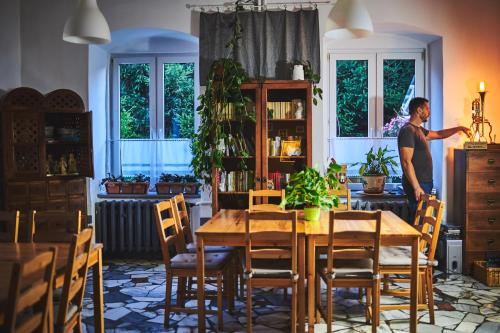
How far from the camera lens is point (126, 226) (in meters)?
6.80

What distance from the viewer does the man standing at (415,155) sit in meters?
5.84

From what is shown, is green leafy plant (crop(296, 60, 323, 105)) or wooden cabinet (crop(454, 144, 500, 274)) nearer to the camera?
wooden cabinet (crop(454, 144, 500, 274))

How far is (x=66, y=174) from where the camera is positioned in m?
6.30

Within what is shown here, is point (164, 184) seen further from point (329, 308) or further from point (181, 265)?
point (329, 308)

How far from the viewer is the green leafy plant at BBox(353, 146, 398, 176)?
6.64 meters

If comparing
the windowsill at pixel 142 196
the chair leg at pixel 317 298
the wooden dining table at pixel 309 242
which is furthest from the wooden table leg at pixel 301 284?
the windowsill at pixel 142 196

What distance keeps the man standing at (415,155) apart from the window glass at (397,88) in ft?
3.08

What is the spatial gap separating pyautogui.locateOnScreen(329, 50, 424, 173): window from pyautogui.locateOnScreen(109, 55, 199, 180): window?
6.32ft

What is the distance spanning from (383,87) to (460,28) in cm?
117

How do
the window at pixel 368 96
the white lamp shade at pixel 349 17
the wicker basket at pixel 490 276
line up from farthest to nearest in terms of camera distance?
the window at pixel 368 96, the wicker basket at pixel 490 276, the white lamp shade at pixel 349 17

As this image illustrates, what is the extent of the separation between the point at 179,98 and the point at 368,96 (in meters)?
2.52

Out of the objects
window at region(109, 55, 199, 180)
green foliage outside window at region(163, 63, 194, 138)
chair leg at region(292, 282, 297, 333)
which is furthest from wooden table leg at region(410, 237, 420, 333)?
green foliage outside window at region(163, 63, 194, 138)

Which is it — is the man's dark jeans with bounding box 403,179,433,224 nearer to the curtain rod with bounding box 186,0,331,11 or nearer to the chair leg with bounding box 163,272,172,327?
the curtain rod with bounding box 186,0,331,11

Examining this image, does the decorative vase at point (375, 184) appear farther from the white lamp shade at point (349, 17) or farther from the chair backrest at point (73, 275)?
the chair backrest at point (73, 275)
